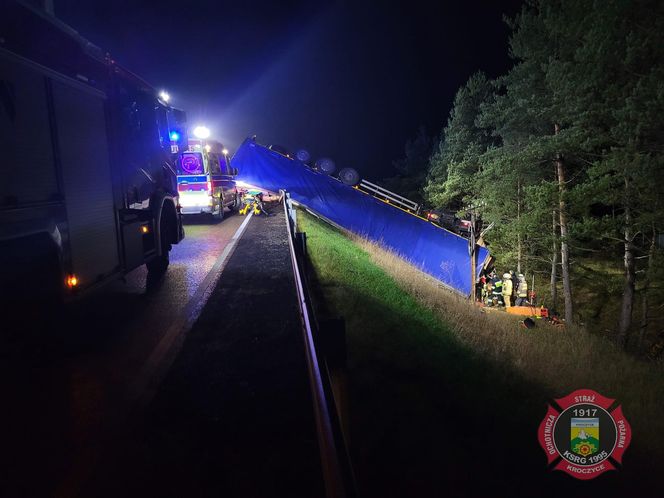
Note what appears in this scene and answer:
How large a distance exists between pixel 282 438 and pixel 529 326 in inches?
462

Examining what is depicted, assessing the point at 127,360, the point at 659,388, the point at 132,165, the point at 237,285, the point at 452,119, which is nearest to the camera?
the point at 127,360

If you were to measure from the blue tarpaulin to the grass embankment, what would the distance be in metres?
6.47

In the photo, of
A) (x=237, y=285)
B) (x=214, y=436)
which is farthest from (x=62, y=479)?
(x=237, y=285)

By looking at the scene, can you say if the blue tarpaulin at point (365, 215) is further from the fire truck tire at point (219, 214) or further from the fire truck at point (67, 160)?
the fire truck at point (67, 160)

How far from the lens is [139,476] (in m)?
2.55

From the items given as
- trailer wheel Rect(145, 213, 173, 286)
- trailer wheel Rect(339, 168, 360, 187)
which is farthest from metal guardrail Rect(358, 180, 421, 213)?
trailer wheel Rect(145, 213, 173, 286)

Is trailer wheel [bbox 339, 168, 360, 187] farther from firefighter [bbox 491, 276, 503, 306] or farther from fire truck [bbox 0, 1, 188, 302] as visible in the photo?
fire truck [bbox 0, 1, 188, 302]

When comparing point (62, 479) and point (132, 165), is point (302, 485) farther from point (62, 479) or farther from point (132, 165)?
point (132, 165)

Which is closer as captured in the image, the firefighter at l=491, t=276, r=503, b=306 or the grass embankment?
the grass embankment

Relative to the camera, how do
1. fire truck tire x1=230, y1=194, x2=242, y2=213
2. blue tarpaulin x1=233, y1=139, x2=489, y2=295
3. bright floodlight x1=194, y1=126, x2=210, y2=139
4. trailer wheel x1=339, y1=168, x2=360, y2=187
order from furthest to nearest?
1. trailer wheel x1=339, y1=168, x2=360, y2=187
2. fire truck tire x1=230, y1=194, x2=242, y2=213
3. blue tarpaulin x1=233, y1=139, x2=489, y2=295
4. bright floodlight x1=194, y1=126, x2=210, y2=139

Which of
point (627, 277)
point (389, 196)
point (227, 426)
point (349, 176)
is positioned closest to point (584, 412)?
point (227, 426)

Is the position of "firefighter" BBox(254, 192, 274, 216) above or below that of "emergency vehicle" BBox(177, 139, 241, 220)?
below

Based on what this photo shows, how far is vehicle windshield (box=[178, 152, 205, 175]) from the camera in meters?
13.4

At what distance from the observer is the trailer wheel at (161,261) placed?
7.08 metres
